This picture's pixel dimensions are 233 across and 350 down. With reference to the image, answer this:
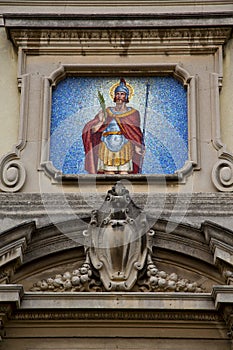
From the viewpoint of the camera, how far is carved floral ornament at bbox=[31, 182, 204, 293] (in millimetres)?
10633

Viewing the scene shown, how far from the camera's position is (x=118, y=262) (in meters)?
10.7

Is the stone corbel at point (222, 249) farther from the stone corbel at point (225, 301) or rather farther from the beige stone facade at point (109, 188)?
the stone corbel at point (225, 301)

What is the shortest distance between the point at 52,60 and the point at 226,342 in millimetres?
3320

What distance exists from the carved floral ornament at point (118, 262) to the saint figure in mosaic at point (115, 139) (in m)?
0.67

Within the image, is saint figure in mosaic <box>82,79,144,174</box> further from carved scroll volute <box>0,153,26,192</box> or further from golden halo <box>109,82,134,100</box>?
carved scroll volute <box>0,153,26,192</box>

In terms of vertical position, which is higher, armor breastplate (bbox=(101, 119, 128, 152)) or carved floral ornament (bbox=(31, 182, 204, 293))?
armor breastplate (bbox=(101, 119, 128, 152))

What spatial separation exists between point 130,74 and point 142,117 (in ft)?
1.56

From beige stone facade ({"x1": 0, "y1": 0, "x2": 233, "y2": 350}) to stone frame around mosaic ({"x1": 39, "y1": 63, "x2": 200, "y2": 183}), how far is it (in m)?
0.01

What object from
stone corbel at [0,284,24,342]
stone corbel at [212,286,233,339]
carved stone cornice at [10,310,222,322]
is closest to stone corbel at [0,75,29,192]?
stone corbel at [0,284,24,342]

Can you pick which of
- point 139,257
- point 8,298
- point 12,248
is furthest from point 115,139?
point 8,298

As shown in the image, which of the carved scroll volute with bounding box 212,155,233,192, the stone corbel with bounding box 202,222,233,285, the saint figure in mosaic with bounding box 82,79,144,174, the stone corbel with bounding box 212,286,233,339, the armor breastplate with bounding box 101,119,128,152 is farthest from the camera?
the armor breastplate with bounding box 101,119,128,152

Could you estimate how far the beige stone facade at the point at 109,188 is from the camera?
10539mm

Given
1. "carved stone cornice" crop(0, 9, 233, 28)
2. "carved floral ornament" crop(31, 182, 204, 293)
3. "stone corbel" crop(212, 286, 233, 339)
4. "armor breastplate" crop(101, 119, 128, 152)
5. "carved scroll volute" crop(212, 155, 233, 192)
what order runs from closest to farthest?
"stone corbel" crop(212, 286, 233, 339) < "carved floral ornament" crop(31, 182, 204, 293) < "carved scroll volute" crop(212, 155, 233, 192) < "armor breastplate" crop(101, 119, 128, 152) < "carved stone cornice" crop(0, 9, 233, 28)

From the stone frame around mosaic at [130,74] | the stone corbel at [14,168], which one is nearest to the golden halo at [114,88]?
the stone frame around mosaic at [130,74]
